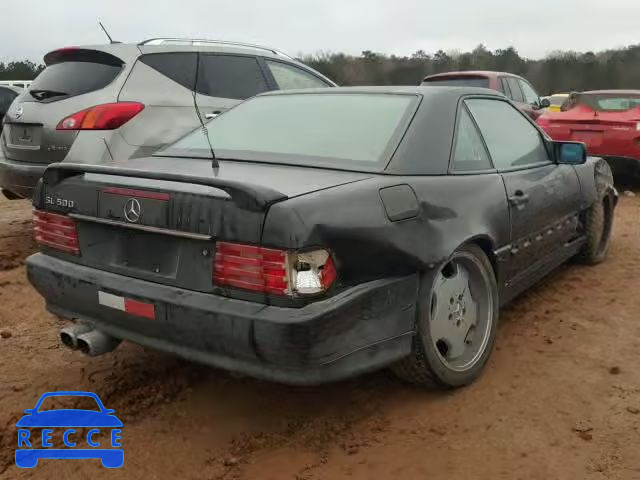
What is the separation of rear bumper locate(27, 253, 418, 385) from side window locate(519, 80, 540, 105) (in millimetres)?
9972

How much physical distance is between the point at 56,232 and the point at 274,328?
4.33 ft

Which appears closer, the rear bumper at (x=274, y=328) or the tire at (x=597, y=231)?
the rear bumper at (x=274, y=328)

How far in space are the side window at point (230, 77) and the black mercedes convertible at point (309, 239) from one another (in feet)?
6.97

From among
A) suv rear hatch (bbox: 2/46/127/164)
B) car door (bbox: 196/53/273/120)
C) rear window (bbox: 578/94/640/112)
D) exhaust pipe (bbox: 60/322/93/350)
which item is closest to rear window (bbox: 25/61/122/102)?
suv rear hatch (bbox: 2/46/127/164)

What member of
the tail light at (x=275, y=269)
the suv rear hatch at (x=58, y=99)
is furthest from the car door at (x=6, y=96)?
the tail light at (x=275, y=269)

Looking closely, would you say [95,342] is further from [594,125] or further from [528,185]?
[594,125]

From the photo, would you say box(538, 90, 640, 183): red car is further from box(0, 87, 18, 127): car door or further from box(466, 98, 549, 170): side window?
box(0, 87, 18, 127): car door

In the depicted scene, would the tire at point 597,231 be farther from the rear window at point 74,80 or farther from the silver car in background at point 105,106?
the rear window at point 74,80

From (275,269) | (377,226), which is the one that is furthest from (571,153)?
(275,269)

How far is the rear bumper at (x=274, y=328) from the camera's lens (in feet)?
7.62

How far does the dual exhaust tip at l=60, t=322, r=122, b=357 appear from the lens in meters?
2.83

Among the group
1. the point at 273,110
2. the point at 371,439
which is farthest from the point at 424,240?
the point at 273,110

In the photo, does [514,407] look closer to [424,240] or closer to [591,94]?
[424,240]

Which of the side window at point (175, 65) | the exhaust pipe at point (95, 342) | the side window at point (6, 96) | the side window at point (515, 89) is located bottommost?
the exhaust pipe at point (95, 342)
